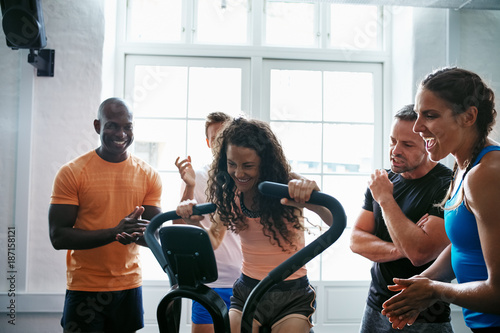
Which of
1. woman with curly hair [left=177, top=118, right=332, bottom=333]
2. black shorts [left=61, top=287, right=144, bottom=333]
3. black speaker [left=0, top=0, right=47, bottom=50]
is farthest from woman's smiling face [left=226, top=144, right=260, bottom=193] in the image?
black speaker [left=0, top=0, right=47, bottom=50]

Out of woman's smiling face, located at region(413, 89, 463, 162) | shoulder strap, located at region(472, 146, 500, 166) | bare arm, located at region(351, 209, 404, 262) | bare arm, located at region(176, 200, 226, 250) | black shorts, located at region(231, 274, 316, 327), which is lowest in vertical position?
black shorts, located at region(231, 274, 316, 327)

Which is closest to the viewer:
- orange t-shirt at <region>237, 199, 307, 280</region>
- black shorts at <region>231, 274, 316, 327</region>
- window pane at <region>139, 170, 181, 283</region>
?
black shorts at <region>231, 274, 316, 327</region>

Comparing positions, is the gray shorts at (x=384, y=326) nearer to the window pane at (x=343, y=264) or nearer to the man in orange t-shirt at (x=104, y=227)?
the man in orange t-shirt at (x=104, y=227)

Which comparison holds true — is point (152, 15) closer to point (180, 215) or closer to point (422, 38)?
point (422, 38)

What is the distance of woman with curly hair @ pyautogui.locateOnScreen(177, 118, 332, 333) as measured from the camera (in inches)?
48.1

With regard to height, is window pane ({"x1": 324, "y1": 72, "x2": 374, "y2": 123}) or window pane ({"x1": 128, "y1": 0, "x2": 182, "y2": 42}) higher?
window pane ({"x1": 128, "y1": 0, "x2": 182, "y2": 42})

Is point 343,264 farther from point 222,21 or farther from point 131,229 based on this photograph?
point 222,21

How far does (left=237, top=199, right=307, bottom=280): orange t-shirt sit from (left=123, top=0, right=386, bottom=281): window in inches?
71.0

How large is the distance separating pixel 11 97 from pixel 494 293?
2976 millimetres

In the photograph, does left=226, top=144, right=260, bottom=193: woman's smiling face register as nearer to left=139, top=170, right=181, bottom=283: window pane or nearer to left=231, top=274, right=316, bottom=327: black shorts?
left=231, top=274, right=316, bottom=327: black shorts

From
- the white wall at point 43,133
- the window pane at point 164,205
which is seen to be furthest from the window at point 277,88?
the white wall at point 43,133

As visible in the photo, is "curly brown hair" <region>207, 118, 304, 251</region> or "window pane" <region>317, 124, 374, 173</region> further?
"window pane" <region>317, 124, 374, 173</region>

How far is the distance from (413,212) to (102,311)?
1.40m

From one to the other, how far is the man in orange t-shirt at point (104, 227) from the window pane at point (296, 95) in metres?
1.49
